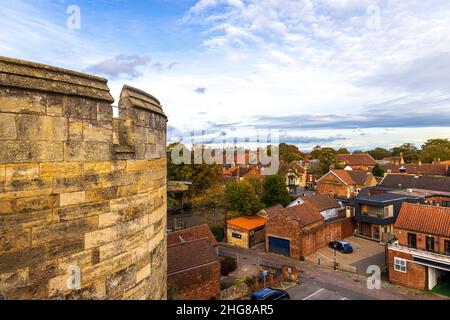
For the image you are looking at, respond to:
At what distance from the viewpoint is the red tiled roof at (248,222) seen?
91.4ft

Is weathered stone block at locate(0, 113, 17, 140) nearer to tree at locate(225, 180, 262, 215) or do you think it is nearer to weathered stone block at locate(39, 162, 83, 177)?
weathered stone block at locate(39, 162, 83, 177)

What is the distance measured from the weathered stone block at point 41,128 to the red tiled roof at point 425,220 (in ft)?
75.0

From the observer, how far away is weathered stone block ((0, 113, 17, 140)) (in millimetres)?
3178

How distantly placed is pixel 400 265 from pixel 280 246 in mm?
9157

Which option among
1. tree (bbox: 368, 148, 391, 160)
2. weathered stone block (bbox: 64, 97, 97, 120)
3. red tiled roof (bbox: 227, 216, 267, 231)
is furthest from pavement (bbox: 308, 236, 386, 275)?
tree (bbox: 368, 148, 391, 160)

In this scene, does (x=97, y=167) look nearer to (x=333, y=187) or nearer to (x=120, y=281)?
(x=120, y=281)

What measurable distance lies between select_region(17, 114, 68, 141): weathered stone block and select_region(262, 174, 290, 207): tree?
108 ft

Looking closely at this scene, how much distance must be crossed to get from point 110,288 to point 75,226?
1.08 meters

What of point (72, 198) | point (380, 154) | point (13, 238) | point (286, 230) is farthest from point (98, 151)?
point (380, 154)

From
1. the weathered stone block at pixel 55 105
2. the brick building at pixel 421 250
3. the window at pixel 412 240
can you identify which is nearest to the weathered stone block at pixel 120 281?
the weathered stone block at pixel 55 105

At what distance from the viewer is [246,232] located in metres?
27.3
